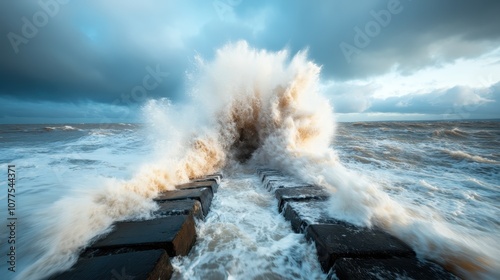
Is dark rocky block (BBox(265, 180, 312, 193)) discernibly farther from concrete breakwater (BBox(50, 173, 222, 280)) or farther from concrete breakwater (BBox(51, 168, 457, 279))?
concrete breakwater (BBox(50, 173, 222, 280))

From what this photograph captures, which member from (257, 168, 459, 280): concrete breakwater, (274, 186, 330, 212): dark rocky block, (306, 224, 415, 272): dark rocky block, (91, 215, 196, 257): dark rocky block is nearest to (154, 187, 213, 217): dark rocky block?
(91, 215, 196, 257): dark rocky block

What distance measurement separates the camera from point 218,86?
740 centimetres

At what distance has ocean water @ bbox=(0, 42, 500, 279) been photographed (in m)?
1.94

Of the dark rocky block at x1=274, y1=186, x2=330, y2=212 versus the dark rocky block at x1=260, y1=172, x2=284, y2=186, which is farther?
the dark rocky block at x1=260, y1=172, x2=284, y2=186

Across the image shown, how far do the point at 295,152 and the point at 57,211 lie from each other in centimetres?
467

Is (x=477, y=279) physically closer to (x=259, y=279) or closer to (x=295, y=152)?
(x=259, y=279)

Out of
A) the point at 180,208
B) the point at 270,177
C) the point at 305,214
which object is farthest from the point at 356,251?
the point at 270,177

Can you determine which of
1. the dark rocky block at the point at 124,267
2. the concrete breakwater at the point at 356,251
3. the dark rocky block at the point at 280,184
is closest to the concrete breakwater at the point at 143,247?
the dark rocky block at the point at 124,267

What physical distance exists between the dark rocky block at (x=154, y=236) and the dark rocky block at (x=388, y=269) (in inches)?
53.3

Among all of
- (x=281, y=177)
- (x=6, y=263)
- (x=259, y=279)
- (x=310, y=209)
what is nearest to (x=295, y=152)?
(x=281, y=177)

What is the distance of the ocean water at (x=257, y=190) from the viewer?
1936 millimetres

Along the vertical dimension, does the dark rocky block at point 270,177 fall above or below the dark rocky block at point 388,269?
above

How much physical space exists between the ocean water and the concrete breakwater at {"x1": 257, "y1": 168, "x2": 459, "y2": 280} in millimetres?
138

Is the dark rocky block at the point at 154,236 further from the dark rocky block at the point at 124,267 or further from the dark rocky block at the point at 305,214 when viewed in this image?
the dark rocky block at the point at 305,214
